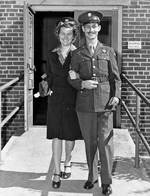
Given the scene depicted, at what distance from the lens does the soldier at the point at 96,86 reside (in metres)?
3.77

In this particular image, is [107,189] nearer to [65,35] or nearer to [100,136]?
[100,136]

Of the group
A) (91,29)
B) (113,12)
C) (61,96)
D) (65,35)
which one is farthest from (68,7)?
(91,29)

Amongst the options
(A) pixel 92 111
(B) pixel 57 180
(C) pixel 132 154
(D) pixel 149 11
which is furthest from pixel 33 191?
(D) pixel 149 11

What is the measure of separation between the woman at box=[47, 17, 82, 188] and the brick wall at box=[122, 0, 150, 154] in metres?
3.00

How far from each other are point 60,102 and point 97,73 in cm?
51

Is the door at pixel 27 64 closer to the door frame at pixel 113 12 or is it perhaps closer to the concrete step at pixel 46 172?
the door frame at pixel 113 12

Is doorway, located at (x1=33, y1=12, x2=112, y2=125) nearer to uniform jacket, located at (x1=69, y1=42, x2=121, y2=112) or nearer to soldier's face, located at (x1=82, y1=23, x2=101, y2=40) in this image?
uniform jacket, located at (x1=69, y1=42, x2=121, y2=112)

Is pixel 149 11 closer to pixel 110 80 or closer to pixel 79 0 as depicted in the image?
pixel 79 0

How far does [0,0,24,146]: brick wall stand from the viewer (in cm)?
699

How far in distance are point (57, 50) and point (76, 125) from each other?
2.42 feet

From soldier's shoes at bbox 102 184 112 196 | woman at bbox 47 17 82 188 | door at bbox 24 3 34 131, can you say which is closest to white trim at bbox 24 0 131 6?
door at bbox 24 3 34 131

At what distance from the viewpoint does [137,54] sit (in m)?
6.98

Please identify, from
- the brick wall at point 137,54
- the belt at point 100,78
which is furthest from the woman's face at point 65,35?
the brick wall at point 137,54

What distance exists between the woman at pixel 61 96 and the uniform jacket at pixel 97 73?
0.19 metres
